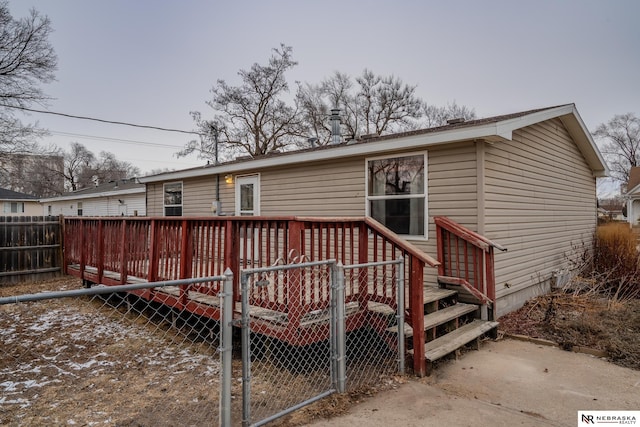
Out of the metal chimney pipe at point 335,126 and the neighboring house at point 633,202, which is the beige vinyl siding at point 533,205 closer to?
the metal chimney pipe at point 335,126

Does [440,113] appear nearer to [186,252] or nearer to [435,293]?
[435,293]

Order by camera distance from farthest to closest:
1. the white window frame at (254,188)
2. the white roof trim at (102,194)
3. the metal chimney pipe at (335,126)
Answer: the white roof trim at (102,194) → the metal chimney pipe at (335,126) → the white window frame at (254,188)

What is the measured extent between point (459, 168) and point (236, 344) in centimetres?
363

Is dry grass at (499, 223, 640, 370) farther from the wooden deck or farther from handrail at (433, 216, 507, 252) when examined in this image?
handrail at (433, 216, 507, 252)

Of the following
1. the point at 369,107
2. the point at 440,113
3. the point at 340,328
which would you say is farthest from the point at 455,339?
the point at 440,113

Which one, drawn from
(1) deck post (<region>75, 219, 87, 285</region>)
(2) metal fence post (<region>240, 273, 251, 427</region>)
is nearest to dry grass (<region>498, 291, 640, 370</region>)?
(2) metal fence post (<region>240, 273, 251, 427</region>)

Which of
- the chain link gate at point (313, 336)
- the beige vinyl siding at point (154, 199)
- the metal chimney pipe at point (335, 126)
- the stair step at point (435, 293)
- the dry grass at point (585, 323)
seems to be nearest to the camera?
the chain link gate at point (313, 336)

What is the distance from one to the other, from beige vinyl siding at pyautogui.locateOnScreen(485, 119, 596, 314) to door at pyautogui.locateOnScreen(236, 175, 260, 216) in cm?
461

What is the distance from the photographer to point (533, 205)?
247 inches

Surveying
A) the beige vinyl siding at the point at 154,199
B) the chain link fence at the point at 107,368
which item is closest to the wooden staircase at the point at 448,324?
the chain link fence at the point at 107,368

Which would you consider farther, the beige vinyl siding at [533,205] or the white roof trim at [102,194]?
the white roof trim at [102,194]

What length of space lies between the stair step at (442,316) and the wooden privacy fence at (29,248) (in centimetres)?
864

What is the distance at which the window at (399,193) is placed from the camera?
17.5ft

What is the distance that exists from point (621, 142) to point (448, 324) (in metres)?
38.5
